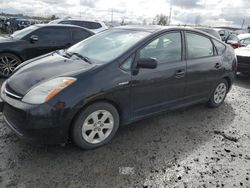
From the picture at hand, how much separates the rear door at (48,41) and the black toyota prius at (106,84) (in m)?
2.78

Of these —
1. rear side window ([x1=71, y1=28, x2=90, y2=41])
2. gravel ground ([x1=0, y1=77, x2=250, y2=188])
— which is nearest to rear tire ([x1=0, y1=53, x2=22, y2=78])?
rear side window ([x1=71, y1=28, x2=90, y2=41])

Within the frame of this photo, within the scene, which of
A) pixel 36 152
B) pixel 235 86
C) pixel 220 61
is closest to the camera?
pixel 36 152

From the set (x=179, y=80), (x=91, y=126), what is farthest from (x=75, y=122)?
(x=179, y=80)

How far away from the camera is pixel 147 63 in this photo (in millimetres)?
2889

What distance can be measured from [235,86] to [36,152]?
5805 mm

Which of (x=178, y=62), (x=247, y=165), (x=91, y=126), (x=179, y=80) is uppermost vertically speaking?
(x=178, y=62)

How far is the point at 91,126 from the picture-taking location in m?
2.78

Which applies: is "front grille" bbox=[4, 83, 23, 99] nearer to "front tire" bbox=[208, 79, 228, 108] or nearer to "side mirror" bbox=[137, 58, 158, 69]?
"side mirror" bbox=[137, 58, 158, 69]

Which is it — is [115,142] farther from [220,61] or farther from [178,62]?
[220,61]

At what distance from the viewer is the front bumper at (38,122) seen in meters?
2.39

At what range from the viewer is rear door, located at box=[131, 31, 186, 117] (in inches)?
121

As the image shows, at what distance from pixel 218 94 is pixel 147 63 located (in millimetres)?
2371

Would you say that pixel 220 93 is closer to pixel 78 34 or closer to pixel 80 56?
pixel 80 56

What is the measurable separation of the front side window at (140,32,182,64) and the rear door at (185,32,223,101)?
218 millimetres
